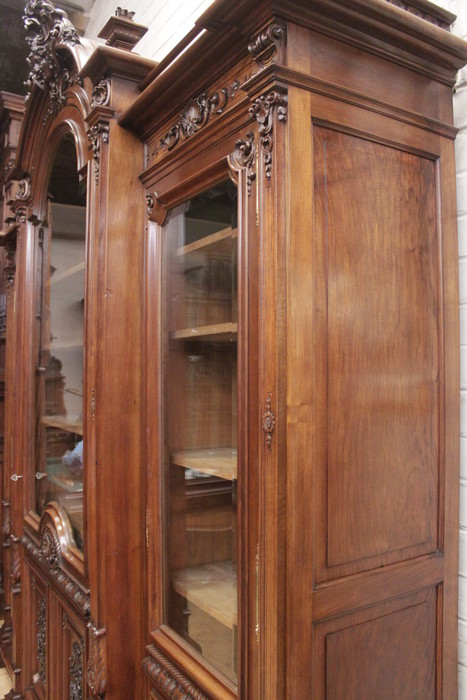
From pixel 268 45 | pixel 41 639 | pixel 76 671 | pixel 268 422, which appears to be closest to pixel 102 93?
pixel 268 45

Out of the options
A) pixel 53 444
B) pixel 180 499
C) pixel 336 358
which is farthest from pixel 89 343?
pixel 336 358

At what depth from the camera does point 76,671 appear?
144 centimetres

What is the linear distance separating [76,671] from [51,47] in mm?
1601

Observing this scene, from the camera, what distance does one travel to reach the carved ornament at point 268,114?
803mm

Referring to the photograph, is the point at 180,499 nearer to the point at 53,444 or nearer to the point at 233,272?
the point at 233,272

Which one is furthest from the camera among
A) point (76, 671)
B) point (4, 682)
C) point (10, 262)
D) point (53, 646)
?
point (4, 682)

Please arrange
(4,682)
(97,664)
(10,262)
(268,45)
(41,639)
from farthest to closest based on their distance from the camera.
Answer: (4,682), (10,262), (41,639), (97,664), (268,45)

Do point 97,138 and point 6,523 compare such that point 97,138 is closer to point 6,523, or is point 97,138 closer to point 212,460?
point 212,460

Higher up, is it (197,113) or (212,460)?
(197,113)

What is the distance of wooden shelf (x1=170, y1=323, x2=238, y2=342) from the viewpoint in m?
1.00

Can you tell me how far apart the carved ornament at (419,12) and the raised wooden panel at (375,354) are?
0.25 meters

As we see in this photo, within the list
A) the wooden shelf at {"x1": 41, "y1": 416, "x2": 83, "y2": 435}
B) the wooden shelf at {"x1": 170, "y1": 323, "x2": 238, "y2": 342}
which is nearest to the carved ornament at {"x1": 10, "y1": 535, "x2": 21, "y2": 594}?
the wooden shelf at {"x1": 41, "y1": 416, "x2": 83, "y2": 435}

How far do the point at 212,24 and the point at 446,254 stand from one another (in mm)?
543

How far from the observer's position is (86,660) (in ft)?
4.37
